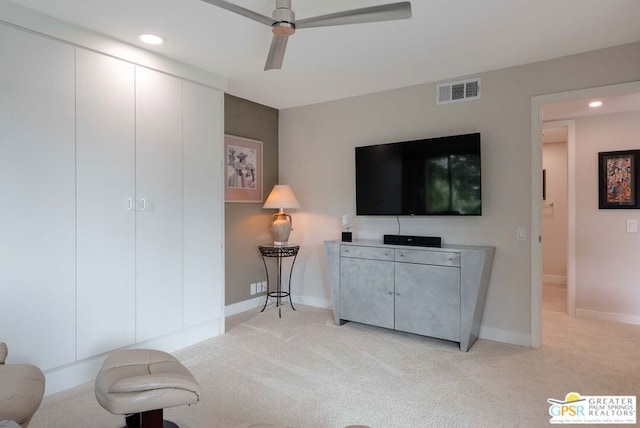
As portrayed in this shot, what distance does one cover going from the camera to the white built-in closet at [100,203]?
2.39 metres


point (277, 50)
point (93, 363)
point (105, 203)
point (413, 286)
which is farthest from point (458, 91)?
point (93, 363)

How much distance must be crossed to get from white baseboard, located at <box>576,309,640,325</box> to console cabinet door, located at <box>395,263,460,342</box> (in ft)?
7.24

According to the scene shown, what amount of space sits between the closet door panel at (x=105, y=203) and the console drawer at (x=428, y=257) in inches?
94.2

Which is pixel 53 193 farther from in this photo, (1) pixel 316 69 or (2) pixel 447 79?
(2) pixel 447 79

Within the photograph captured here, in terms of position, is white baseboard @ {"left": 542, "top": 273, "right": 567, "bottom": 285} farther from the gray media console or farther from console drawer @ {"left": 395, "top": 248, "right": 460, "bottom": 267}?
console drawer @ {"left": 395, "top": 248, "right": 460, "bottom": 267}

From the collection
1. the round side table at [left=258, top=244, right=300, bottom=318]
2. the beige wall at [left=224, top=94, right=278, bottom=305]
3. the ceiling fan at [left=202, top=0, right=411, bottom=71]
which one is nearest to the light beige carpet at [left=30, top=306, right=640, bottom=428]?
the beige wall at [left=224, top=94, right=278, bottom=305]

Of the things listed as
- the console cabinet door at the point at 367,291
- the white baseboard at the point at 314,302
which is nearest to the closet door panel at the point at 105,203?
the console cabinet door at the point at 367,291

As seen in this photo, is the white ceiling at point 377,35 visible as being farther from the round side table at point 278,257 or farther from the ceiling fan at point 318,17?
the round side table at point 278,257

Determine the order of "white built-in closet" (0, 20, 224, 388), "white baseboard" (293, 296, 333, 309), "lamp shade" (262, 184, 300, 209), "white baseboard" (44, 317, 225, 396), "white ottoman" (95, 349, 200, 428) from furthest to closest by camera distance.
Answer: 1. "white baseboard" (293, 296, 333, 309)
2. "lamp shade" (262, 184, 300, 209)
3. "white baseboard" (44, 317, 225, 396)
4. "white built-in closet" (0, 20, 224, 388)
5. "white ottoman" (95, 349, 200, 428)

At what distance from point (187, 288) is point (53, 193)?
1.37 meters

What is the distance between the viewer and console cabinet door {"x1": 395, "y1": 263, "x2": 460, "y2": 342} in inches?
130

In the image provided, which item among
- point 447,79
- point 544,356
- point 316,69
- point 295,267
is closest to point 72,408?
point 295,267

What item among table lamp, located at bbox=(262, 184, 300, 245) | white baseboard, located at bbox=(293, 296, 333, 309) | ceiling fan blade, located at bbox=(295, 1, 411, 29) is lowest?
white baseboard, located at bbox=(293, 296, 333, 309)

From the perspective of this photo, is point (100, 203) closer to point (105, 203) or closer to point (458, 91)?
point (105, 203)
